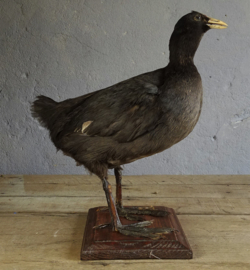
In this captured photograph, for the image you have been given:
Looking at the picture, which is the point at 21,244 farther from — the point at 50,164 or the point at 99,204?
the point at 50,164

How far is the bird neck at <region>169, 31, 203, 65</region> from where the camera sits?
1008 millimetres

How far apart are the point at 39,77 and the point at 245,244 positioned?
1.36m

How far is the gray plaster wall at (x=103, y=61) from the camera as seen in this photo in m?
1.78

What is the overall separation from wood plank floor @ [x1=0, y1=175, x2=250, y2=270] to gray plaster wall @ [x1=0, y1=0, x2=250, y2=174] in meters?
0.19

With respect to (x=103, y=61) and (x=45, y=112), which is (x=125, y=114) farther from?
(x=103, y=61)

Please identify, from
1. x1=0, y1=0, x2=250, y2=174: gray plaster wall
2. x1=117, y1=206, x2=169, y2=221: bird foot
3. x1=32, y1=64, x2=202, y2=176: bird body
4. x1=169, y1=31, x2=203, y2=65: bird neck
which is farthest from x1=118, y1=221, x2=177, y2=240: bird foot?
x1=0, y1=0, x2=250, y2=174: gray plaster wall

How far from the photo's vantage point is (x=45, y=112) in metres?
1.21

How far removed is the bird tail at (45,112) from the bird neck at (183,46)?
467mm

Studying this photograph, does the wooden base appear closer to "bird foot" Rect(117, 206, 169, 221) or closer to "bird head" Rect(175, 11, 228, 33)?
"bird foot" Rect(117, 206, 169, 221)

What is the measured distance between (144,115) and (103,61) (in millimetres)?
920

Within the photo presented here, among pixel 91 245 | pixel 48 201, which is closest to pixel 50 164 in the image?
pixel 48 201

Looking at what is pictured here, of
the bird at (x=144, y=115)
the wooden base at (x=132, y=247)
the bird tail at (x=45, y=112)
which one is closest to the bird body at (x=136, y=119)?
the bird at (x=144, y=115)

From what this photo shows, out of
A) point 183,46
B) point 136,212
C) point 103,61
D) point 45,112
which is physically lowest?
point 136,212

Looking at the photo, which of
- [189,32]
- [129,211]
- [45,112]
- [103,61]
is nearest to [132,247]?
[129,211]
